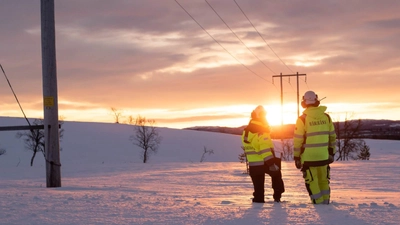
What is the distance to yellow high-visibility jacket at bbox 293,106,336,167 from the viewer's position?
9492 mm

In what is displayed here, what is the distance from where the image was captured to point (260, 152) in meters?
9.72

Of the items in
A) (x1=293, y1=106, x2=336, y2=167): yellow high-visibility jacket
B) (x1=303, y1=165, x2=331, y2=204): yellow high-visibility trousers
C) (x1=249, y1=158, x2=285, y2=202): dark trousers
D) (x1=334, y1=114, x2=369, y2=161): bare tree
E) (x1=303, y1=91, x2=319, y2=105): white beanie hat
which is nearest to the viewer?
(x1=303, y1=165, x2=331, y2=204): yellow high-visibility trousers

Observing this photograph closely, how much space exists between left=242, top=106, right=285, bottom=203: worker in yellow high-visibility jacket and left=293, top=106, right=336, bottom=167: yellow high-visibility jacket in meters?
0.51

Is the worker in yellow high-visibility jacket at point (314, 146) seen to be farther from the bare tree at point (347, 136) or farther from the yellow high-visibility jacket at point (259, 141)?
the bare tree at point (347, 136)

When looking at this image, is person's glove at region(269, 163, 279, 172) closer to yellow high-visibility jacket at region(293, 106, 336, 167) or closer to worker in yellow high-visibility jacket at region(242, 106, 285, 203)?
worker in yellow high-visibility jacket at region(242, 106, 285, 203)

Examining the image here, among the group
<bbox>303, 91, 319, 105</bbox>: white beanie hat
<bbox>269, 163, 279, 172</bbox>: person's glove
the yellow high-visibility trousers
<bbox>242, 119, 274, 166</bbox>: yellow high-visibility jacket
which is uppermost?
<bbox>303, 91, 319, 105</bbox>: white beanie hat

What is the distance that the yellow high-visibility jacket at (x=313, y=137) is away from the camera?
31.1 feet

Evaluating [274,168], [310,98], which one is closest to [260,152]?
[274,168]

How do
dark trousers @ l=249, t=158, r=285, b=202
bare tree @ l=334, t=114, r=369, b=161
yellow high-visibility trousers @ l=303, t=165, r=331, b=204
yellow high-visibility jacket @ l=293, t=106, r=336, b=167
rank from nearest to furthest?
yellow high-visibility trousers @ l=303, t=165, r=331, b=204, yellow high-visibility jacket @ l=293, t=106, r=336, b=167, dark trousers @ l=249, t=158, r=285, b=202, bare tree @ l=334, t=114, r=369, b=161

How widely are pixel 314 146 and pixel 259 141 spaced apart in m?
1.00

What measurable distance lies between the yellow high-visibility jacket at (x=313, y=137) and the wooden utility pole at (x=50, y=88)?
6.64 meters

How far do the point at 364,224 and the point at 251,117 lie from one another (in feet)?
11.3

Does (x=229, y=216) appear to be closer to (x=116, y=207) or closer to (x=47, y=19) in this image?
(x=116, y=207)

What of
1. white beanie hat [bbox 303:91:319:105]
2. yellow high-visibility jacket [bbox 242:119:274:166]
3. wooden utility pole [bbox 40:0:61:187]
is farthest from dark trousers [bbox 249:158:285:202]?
wooden utility pole [bbox 40:0:61:187]
